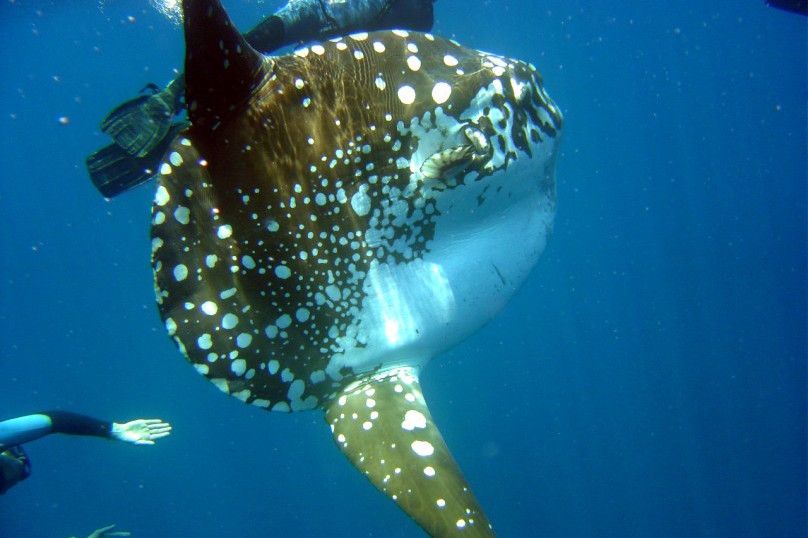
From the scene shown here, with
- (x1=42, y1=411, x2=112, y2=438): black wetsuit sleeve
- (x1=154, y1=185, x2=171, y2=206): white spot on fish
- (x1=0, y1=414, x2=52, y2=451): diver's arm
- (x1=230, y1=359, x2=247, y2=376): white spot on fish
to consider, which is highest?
(x1=154, y1=185, x2=171, y2=206): white spot on fish

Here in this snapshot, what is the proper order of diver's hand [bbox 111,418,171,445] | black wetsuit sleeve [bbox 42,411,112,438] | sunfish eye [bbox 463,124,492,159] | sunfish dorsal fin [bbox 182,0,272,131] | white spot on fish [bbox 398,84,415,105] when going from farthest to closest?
1. diver's hand [bbox 111,418,171,445]
2. black wetsuit sleeve [bbox 42,411,112,438]
3. sunfish eye [bbox 463,124,492,159]
4. white spot on fish [bbox 398,84,415,105]
5. sunfish dorsal fin [bbox 182,0,272,131]

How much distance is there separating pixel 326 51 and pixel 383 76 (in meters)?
0.30

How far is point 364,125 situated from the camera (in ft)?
8.35

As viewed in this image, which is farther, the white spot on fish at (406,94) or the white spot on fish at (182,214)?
the white spot on fish at (406,94)

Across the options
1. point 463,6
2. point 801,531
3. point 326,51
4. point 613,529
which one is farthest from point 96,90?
point 801,531

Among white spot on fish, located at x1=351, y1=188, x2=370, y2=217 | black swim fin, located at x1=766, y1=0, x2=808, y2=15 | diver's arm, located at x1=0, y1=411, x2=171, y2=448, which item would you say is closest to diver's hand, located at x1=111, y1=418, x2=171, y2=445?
diver's arm, located at x1=0, y1=411, x2=171, y2=448

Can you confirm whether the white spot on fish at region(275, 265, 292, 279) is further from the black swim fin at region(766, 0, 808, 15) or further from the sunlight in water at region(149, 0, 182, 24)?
the sunlight in water at region(149, 0, 182, 24)

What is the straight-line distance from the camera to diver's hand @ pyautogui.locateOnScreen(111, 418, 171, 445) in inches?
287

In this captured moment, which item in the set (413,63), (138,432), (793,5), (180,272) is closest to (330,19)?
(413,63)

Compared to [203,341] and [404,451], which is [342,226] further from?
[404,451]

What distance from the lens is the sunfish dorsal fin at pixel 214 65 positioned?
2.03 meters

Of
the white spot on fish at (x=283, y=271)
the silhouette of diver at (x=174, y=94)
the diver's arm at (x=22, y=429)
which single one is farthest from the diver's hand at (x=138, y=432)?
the white spot on fish at (x=283, y=271)

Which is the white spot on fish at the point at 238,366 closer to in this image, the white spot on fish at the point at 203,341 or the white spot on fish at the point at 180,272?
the white spot on fish at the point at 203,341

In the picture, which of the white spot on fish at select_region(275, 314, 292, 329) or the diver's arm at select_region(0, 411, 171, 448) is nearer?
the white spot on fish at select_region(275, 314, 292, 329)
